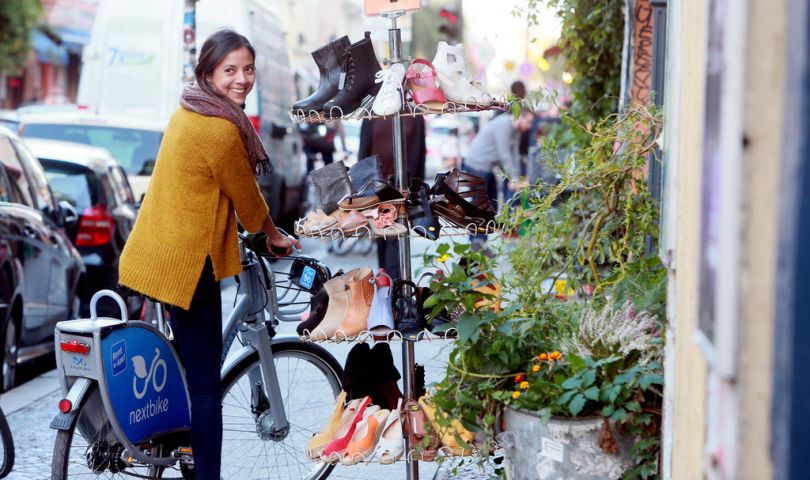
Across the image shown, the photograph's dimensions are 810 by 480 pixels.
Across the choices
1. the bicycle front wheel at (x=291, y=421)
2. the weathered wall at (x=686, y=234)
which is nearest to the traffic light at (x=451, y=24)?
the bicycle front wheel at (x=291, y=421)

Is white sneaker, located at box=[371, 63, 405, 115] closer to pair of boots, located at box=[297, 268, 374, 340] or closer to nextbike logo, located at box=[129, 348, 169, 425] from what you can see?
pair of boots, located at box=[297, 268, 374, 340]

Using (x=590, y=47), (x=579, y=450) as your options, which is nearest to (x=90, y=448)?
(x=579, y=450)

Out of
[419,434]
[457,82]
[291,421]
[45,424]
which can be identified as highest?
[457,82]

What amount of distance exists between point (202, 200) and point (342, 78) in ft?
2.46

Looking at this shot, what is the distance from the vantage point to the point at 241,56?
155 inches

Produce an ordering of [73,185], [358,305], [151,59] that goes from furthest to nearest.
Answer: [151,59], [73,185], [358,305]

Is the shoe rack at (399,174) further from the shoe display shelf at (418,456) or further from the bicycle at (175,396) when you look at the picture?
Answer: the bicycle at (175,396)

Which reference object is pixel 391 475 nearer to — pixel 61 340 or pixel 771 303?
pixel 61 340

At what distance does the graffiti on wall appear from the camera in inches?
314

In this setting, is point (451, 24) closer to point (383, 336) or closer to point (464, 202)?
point (464, 202)

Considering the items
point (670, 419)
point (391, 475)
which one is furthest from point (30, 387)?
point (670, 419)

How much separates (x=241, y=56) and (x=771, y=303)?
2.47 metres

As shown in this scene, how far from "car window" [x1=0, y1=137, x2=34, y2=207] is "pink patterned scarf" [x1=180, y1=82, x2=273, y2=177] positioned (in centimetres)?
401

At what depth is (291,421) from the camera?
15.8 feet
